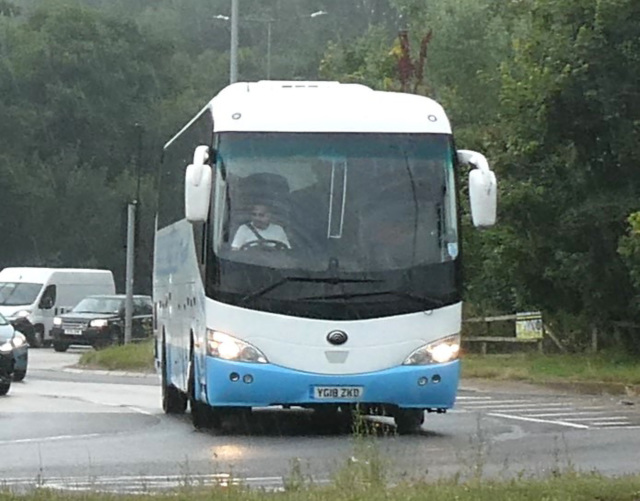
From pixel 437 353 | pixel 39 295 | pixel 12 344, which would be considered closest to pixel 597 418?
pixel 437 353

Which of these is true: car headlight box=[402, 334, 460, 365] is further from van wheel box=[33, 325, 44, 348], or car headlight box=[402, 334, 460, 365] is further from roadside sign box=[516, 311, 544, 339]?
van wheel box=[33, 325, 44, 348]

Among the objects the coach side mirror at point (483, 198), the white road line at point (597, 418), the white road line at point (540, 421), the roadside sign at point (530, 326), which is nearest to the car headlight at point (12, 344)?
the white road line at point (540, 421)

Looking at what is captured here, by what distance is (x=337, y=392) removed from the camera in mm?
16547

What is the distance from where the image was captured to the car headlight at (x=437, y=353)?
658 inches

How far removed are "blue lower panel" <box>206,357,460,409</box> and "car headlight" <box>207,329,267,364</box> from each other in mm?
57

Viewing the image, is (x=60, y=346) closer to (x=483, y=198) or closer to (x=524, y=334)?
(x=524, y=334)

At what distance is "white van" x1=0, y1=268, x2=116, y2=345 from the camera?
48.8 metres

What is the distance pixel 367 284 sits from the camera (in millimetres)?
16578

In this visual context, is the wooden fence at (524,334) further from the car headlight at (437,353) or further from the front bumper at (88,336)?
the car headlight at (437,353)

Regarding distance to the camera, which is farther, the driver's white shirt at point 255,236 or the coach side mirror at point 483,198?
the coach side mirror at point 483,198

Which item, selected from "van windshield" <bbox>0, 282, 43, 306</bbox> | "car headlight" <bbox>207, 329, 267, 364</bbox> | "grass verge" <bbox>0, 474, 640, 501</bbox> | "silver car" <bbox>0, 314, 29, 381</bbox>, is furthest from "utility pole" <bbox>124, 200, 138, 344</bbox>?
"grass verge" <bbox>0, 474, 640, 501</bbox>

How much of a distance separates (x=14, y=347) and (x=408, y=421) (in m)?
10.7

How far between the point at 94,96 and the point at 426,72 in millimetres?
29296

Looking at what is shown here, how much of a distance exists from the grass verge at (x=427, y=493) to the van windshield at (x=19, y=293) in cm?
3861
